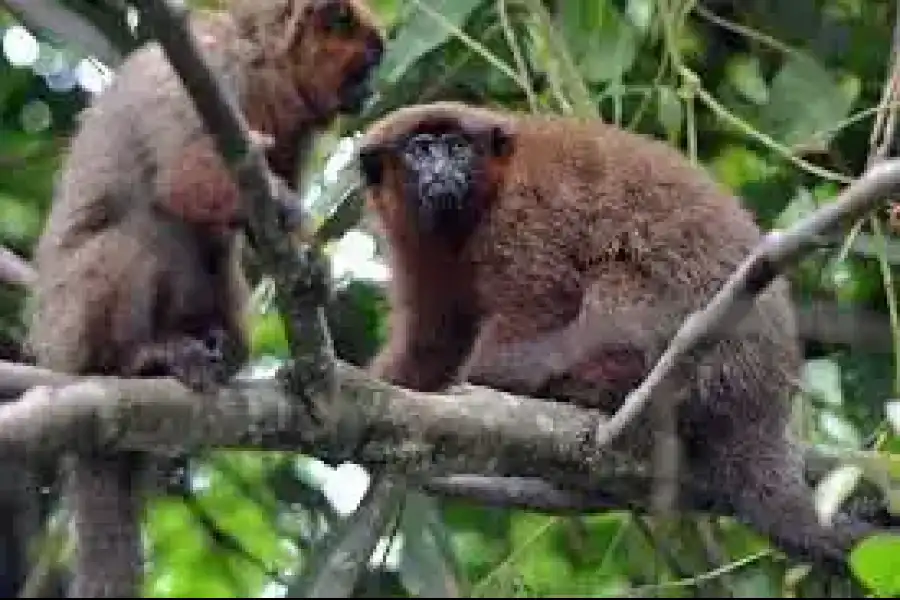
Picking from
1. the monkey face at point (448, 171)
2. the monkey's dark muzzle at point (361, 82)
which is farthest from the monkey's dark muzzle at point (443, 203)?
the monkey's dark muzzle at point (361, 82)

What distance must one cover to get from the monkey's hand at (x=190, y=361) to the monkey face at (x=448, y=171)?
0.91 metres

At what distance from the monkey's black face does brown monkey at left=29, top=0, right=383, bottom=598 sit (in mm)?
582

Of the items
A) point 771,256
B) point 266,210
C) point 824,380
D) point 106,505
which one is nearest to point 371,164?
point 824,380

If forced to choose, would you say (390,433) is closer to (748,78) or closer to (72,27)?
(72,27)

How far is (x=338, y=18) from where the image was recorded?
13.9 ft

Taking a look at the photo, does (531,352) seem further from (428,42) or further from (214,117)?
(214,117)

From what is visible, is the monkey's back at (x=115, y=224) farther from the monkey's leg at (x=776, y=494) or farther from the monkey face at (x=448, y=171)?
the monkey's leg at (x=776, y=494)

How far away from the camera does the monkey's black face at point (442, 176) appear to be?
469cm

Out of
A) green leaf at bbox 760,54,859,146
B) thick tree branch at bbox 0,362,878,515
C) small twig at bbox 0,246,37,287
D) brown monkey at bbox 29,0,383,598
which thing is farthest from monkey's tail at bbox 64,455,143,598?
green leaf at bbox 760,54,859,146

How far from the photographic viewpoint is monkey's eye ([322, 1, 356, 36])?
421 cm

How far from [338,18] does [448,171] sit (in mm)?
601

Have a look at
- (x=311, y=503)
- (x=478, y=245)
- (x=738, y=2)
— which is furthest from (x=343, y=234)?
(x=738, y=2)

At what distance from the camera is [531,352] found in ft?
14.7

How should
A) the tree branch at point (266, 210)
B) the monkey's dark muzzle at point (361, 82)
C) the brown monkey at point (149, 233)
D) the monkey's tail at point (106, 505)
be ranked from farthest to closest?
1. the monkey's dark muzzle at point (361, 82)
2. the brown monkey at point (149, 233)
3. the monkey's tail at point (106, 505)
4. the tree branch at point (266, 210)
